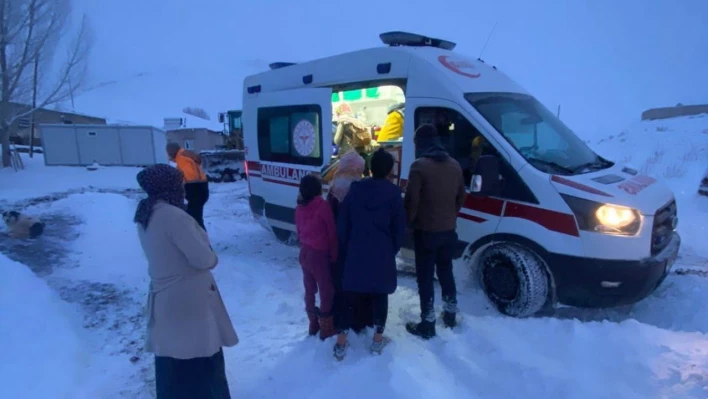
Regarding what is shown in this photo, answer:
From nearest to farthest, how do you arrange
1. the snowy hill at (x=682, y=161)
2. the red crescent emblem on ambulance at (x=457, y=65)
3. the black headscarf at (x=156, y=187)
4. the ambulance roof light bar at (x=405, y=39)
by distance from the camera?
1. the black headscarf at (x=156, y=187)
2. the red crescent emblem on ambulance at (x=457, y=65)
3. the ambulance roof light bar at (x=405, y=39)
4. the snowy hill at (x=682, y=161)

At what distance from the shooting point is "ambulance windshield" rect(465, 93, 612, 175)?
4223mm

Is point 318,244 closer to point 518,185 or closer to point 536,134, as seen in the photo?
point 518,185

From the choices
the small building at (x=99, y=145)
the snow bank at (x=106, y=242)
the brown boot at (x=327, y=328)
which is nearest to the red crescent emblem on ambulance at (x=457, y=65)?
the brown boot at (x=327, y=328)

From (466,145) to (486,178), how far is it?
2.09 feet

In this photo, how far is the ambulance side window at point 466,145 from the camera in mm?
4066

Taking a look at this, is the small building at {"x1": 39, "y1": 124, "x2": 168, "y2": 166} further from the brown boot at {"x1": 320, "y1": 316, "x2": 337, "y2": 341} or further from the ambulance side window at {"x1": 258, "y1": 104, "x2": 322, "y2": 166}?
the brown boot at {"x1": 320, "y1": 316, "x2": 337, "y2": 341}

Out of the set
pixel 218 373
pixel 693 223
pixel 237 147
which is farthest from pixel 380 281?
pixel 237 147

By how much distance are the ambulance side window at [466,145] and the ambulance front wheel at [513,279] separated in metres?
0.54

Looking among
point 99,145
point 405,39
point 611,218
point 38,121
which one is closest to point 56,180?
point 99,145

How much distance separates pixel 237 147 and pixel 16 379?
19996mm

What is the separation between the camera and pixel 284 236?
7.16 metres

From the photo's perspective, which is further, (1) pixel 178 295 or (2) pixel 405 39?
(2) pixel 405 39

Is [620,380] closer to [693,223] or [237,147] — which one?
[693,223]

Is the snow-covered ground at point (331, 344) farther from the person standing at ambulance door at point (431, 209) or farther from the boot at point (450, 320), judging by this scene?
the person standing at ambulance door at point (431, 209)
